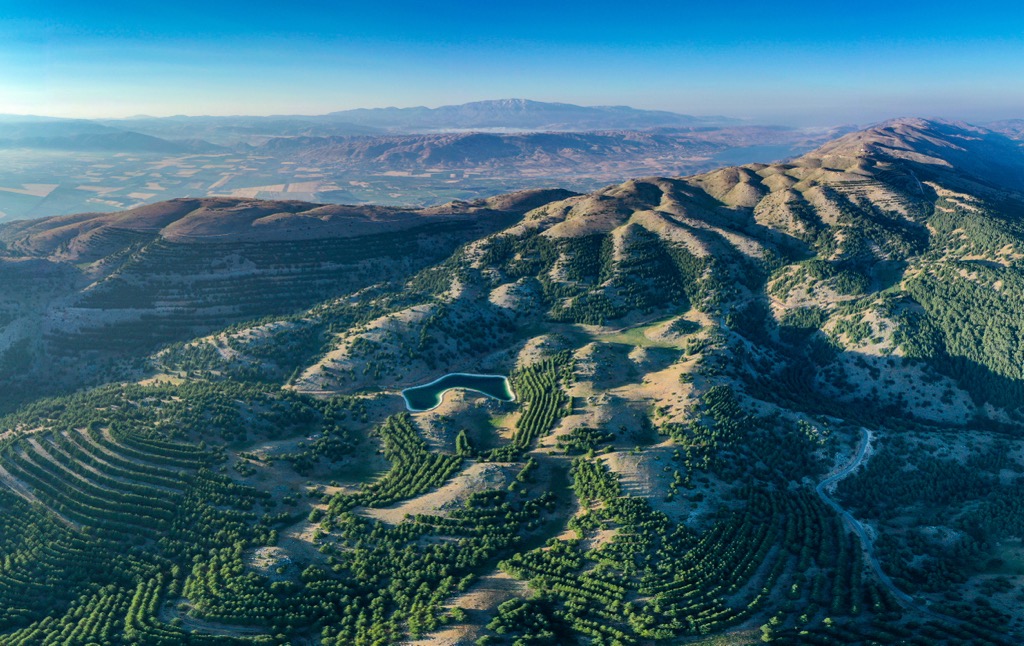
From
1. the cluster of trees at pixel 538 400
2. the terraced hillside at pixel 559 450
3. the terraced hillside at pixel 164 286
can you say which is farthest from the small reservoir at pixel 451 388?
the terraced hillside at pixel 164 286

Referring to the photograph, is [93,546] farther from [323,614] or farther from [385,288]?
[385,288]

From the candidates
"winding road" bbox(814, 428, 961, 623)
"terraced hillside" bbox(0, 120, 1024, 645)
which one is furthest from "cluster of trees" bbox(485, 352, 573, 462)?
"winding road" bbox(814, 428, 961, 623)

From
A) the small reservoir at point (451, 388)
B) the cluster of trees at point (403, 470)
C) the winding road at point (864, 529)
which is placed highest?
the small reservoir at point (451, 388)

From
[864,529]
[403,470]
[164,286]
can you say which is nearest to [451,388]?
[403,470]

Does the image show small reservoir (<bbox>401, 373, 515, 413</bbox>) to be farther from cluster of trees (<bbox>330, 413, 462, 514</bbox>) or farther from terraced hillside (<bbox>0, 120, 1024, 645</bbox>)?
cluster of trees (<bbox>330, 413, 462, 514</bbox>)

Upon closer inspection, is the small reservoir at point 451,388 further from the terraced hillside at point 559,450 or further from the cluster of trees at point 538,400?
the terraced hillside at point 559,450

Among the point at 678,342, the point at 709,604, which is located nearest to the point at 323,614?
the point at 709,604

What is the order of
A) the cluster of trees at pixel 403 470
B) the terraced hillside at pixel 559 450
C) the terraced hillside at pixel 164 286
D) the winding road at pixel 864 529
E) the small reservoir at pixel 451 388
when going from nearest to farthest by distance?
the winding road at pixel 864 529 < the terraced hillside at pixel 559 450 < the cluster of trees at pixel 403 470 < the small reservoir at pixel 451 388 < the terraced hillside at pixel 164 286
